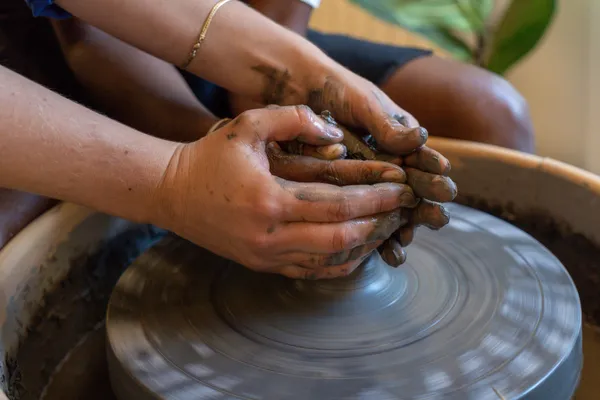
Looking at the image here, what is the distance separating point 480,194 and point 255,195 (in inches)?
28.8

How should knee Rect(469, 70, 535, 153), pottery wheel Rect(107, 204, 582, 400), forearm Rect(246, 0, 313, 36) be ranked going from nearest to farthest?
pottery wheel Rect(107, 204, 582, 400) → knee Rect(469, 70, 535, 153) → forearm Rect(246, 0, 313, 36)

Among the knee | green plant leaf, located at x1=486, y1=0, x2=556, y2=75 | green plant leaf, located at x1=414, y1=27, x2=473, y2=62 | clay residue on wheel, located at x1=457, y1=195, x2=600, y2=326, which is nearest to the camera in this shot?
clay residue on wheel, located at x1=457, y1=195, x2=600, y2=326

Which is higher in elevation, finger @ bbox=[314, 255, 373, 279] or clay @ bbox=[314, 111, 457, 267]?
clay @ bbox=[314, 111, 457, 267]

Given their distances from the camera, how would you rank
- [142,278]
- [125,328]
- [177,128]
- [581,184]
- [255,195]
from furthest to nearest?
[177,128], [581,184], [142,278], [125,328], [255,195]

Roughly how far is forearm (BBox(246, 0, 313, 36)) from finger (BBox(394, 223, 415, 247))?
717mm

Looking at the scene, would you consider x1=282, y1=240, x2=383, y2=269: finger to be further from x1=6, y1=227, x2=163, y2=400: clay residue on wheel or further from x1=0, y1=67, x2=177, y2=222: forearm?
x1=6, y1=227, x2=163, y2=400: clay residue on wheel

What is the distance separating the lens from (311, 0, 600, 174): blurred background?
7.93ft

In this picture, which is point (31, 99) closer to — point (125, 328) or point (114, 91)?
point (125, 328)

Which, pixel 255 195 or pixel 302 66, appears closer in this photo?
pixel 255 195

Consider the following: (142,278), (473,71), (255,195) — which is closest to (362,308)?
(255,195)

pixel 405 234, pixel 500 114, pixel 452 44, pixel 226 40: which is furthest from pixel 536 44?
pixel 405 234

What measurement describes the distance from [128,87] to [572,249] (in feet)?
3.15

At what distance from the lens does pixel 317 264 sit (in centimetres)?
87

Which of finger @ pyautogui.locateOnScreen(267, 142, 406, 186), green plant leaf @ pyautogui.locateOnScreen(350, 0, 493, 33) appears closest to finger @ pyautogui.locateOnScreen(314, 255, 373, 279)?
finger @ pyautogui.locateOnScreen(267, 142, 406, 186)
